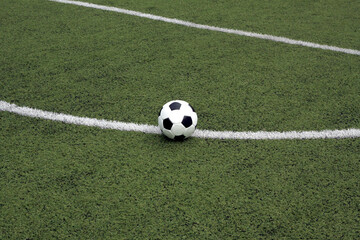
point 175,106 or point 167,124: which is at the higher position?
point 175,106

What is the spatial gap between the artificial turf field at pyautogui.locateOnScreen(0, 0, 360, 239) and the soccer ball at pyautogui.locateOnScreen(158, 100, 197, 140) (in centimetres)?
10

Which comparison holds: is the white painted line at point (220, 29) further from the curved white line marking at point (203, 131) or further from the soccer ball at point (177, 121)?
the soccer ball at point (177, 121)

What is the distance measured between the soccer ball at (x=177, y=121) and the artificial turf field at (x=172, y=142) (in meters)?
0.10

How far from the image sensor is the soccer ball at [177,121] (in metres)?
3.04

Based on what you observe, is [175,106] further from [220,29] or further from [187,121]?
[220,29]

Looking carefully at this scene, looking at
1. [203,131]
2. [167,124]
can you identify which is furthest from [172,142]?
[203,131]

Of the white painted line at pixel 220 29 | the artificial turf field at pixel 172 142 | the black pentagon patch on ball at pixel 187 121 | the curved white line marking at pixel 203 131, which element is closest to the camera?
the artificial turf field at pixel 172 142

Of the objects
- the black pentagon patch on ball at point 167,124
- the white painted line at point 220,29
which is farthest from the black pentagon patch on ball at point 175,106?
the white painted line at point 220,29

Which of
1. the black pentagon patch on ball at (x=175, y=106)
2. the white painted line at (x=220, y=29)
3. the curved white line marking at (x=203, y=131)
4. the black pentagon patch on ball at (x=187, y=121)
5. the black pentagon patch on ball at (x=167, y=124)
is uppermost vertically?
the white painted line at (x=220, y=29)

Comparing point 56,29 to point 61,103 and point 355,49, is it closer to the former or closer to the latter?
point 61,103

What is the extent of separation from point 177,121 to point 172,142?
0.22 meters

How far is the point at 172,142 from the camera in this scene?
3148 millimetres

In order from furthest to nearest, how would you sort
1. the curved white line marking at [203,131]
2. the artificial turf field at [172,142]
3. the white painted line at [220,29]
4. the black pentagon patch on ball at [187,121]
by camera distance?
the white painted line at [220,29] → the curved white line marking at [203,131] → the black pentagon patch on ball at [187,121] → the artificial turf field at [172,142]

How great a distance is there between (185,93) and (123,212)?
156 centimetres
